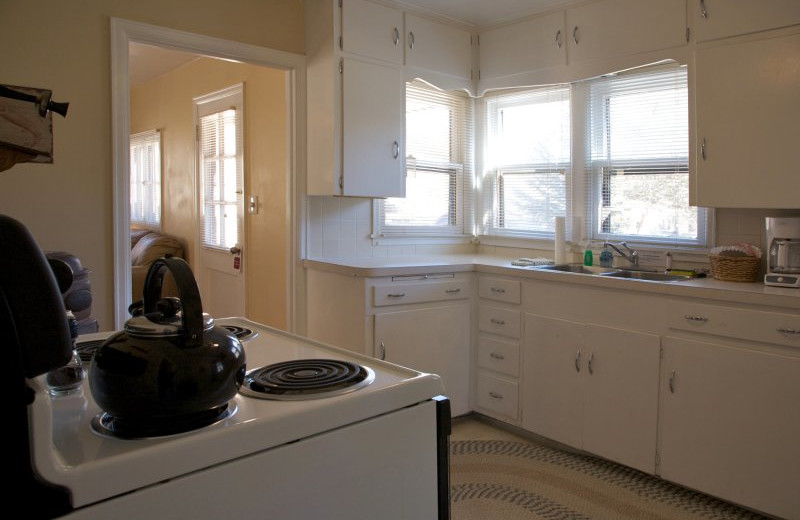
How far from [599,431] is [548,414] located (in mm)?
314

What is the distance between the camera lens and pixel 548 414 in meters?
3.39

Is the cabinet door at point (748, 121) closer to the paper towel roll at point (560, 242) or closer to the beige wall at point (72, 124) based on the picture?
the paper towel roll at point (560, 242)

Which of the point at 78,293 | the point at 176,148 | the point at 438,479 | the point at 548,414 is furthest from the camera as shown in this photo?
the point at 176,148

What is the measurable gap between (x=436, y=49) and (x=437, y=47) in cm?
2

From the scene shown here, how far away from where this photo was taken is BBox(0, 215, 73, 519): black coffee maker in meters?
0.71

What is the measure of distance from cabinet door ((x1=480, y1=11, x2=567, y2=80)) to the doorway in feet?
4.32

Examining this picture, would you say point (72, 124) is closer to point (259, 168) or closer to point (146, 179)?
point (259, 168)

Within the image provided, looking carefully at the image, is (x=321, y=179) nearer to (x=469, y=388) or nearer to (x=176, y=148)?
(x=469, y=388)

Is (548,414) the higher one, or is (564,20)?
(564,20)

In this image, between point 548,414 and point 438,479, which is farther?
point 548,414

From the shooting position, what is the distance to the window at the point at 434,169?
4.29 m

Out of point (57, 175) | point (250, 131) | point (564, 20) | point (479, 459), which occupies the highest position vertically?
point (564, 20)

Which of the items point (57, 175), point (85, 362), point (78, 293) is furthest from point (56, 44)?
point (85, 362)

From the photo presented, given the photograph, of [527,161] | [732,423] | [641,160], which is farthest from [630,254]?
[732,423]
